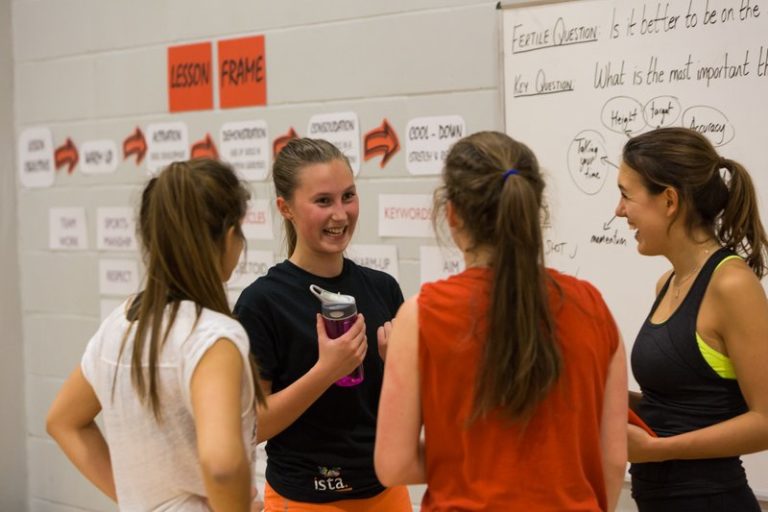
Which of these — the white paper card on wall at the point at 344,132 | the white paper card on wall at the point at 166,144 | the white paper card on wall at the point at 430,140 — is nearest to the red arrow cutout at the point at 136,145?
the white paper card on wall at the point at 166,144

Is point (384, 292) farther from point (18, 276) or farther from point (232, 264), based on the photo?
point (18, 276)

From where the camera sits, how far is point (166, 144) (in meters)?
3.49

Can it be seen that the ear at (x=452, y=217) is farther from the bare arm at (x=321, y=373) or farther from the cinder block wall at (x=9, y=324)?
the cinder block wall at (x=9, y=324)

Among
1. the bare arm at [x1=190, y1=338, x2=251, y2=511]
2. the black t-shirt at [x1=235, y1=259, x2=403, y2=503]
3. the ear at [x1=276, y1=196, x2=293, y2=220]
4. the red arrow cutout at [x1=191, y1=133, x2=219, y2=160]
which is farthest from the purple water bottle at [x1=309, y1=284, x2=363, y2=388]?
the red arrow cutout at [x1=191, y1=133, x2=219, y2=160]

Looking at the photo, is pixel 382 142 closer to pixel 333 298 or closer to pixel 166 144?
pixel 166 144

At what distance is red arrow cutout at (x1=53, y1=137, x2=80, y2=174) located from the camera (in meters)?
3.77

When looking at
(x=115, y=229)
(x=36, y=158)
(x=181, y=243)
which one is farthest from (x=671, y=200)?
(x=36, y=158)

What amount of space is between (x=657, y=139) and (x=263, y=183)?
176 cm

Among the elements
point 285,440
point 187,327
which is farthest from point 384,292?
point 187,327

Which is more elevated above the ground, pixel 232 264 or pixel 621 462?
pixel 232 264

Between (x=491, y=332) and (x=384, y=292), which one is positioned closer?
(x=491, y=332)

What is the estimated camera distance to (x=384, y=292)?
6.81 ft

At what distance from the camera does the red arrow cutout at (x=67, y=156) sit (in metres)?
3.77

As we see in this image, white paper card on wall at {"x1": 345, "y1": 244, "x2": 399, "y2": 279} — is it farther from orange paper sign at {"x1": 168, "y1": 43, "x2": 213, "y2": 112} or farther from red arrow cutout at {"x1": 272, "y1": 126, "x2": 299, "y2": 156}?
orange paper sign at {"x1": 168, "y1": 43, "x2": 213, "y2": 112}
